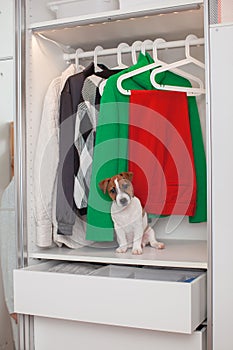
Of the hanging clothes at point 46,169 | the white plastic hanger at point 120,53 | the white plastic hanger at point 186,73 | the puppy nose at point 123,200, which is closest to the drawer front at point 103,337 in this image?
the hanging clothes at point 46,169

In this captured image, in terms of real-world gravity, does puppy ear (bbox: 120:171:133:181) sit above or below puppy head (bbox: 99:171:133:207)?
above

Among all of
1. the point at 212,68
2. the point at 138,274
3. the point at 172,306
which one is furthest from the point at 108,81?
the point at 172,306

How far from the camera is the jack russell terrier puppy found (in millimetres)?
2162

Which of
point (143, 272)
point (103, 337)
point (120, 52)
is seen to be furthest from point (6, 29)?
point (103, 337)

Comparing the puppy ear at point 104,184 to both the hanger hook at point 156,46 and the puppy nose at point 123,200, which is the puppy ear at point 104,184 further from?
the hanger hook at point 156,46

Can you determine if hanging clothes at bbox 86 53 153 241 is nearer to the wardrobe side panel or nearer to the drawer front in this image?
the drawer front

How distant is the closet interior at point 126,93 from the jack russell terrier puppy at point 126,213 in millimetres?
62

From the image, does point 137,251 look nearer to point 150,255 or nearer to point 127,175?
point 150,255

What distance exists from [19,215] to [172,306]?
2.56 ft

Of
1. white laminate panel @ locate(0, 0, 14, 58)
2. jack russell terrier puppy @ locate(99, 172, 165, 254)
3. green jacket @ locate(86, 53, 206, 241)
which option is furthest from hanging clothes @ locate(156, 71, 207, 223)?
white laminate panel @ locate(0, 0, 14, 58)

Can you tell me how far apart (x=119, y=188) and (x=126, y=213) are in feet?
0.39

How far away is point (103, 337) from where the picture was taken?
6.79 ft

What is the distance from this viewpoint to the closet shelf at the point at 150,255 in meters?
1.97

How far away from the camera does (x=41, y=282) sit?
2.06 m
